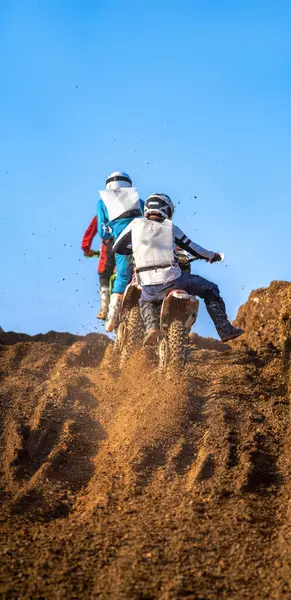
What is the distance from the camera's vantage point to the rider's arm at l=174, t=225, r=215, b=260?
34.2ft

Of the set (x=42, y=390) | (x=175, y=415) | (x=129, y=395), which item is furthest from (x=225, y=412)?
(x=42, y=390)

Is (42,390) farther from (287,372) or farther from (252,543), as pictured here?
(252,543)

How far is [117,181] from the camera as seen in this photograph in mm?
13109

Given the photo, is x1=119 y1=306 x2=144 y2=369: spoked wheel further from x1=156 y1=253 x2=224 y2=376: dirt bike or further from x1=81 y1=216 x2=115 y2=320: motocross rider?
x1=81 y1=216 x2=115 y2=320: motocross rider

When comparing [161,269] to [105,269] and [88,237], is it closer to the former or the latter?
[105,269]

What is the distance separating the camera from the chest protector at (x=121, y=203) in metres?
12.7

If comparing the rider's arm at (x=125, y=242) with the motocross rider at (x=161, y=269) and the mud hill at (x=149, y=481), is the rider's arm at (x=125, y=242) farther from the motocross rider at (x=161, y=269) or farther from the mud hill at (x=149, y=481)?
the mud hill at (x=149, y=481)

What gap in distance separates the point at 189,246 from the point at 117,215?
2.46m

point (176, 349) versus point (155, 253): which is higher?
point (155, 253)

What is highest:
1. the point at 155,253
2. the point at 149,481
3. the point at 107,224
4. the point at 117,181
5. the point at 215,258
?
the point at 117,181

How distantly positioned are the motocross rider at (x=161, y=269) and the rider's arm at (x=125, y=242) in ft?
0.74

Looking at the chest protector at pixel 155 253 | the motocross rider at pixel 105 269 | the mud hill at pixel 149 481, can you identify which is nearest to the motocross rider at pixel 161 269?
the chest protector at pixel 155 253

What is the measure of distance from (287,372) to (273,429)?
6.97 ft

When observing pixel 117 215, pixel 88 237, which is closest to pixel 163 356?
pixel 117 215
